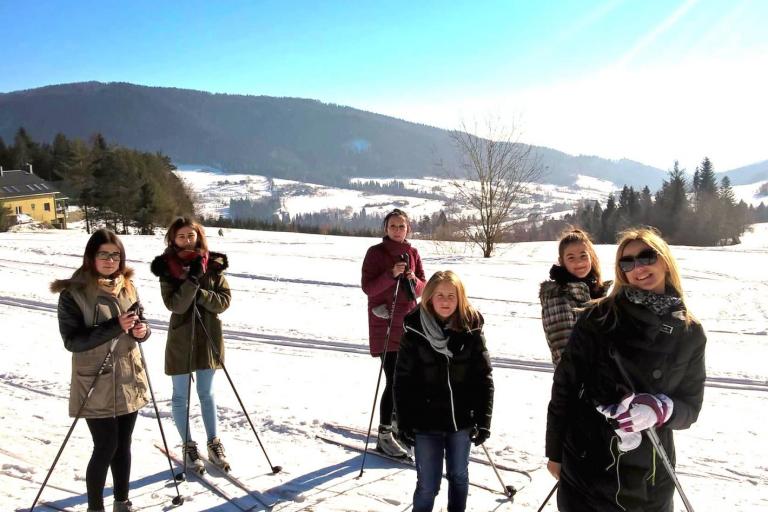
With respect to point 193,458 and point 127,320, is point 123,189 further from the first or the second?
point 127,320

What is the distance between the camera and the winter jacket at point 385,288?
16.0 feet

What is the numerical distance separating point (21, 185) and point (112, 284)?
214 feet

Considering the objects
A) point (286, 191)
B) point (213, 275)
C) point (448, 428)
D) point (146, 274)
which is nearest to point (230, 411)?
point (213, 275)

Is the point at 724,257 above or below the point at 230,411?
above

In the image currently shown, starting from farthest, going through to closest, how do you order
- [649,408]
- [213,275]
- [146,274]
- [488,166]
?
[488,166] → [146,274] → [213,275] → [649,408]

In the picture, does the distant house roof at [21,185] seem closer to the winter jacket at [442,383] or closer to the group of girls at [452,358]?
the group of girls at [452,358]

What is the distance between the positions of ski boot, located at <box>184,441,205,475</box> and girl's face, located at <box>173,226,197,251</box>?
70.9 inches

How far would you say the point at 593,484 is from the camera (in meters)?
2.50

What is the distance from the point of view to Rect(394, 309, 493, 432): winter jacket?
11.3 ft

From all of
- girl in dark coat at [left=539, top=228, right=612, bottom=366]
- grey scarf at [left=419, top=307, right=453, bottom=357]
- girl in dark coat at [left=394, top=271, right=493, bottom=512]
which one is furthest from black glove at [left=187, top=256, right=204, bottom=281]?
girl in dark coat at [left=539, top=228, right=612, bottom=366]

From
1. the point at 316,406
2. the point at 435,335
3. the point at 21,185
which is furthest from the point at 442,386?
the point at 21,185

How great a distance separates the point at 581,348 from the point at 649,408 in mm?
391

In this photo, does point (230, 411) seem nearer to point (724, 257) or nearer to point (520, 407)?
point (520, 407)

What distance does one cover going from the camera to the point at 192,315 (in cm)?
454
